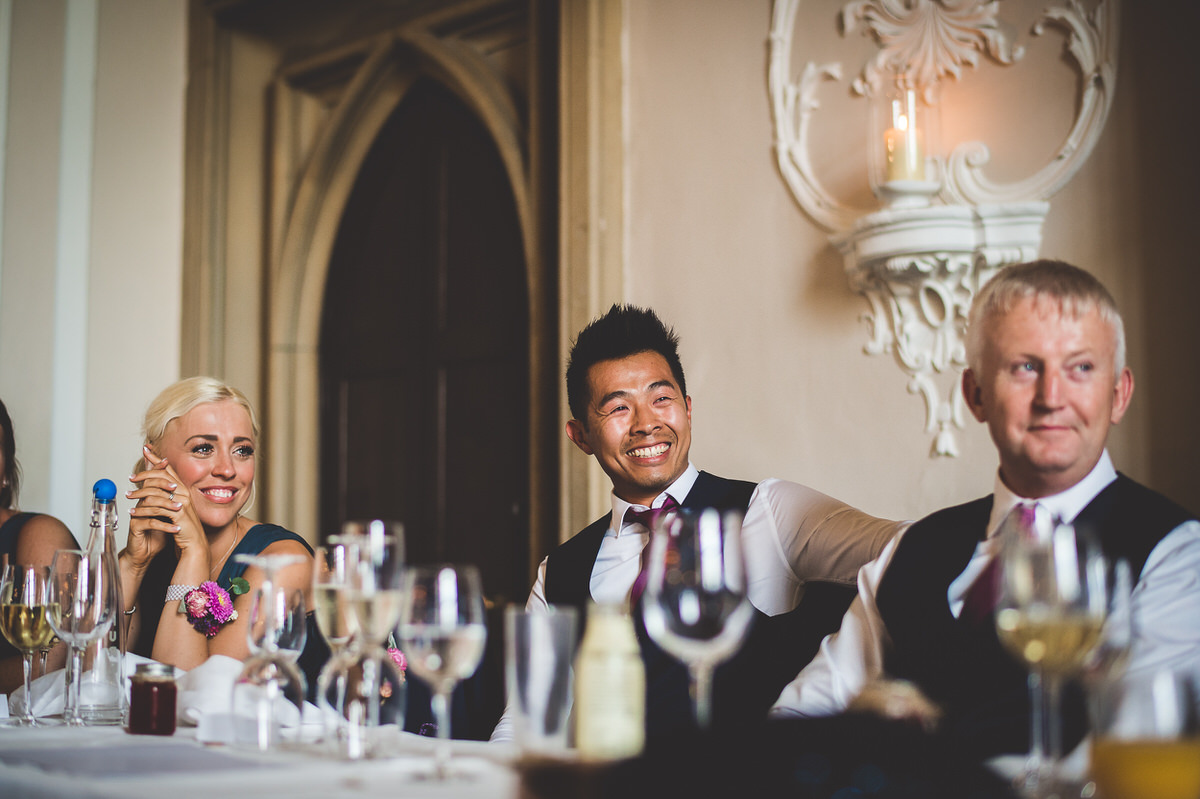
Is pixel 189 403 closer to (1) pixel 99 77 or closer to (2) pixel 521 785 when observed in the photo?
(2) pixel 521 785

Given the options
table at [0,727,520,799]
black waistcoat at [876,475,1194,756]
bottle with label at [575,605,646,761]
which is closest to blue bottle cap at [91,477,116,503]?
table at [0,727,520,799]

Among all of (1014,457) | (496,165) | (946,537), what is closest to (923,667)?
(946,537)

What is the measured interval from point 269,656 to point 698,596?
0.71m

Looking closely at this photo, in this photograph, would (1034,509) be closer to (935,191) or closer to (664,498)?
(664,498)

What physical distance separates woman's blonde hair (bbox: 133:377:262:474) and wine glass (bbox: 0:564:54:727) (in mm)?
944

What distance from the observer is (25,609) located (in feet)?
5.95

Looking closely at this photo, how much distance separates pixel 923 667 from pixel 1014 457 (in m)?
0.34

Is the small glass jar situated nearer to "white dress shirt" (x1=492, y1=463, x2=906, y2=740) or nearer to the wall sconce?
"white dress shirt" (x1=492, y1=463, x2=906, y2=740)

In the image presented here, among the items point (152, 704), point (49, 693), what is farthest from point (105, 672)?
point (152, 704)

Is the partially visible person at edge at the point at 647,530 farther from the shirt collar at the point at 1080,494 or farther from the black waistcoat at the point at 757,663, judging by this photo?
the shirt collar at the point at 1080,494

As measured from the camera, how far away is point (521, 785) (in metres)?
1.07

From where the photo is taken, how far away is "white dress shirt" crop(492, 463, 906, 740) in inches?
87.8

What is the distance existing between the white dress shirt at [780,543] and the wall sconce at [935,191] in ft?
Answer: 1.45

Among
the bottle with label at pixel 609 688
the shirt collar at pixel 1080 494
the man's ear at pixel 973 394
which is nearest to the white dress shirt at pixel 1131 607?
the shirt collar at pixel 1080 494
